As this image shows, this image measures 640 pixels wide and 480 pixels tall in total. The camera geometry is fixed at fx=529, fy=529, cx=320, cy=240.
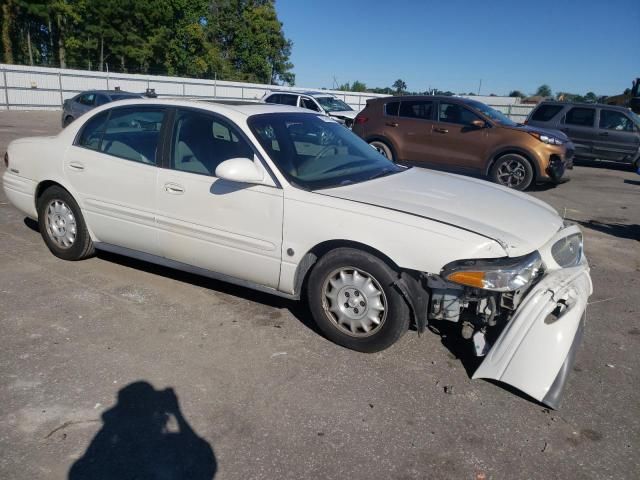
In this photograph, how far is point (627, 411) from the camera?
3045 millimetres

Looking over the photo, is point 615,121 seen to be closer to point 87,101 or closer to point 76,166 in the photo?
point 76,166

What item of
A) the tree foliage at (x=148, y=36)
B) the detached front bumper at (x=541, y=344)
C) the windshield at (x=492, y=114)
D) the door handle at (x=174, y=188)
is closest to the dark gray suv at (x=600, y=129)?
the windshield at (x=492, y=114)

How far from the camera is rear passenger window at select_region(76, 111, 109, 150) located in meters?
4.65

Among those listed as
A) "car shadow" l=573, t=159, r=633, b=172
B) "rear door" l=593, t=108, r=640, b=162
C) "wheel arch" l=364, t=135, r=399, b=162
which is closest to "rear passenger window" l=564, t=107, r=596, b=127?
"rear door" l=593, t=108, r=640, b=162

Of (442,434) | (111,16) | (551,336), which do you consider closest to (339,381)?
(442,434)

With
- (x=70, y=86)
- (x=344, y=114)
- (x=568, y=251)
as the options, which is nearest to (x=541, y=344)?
(x=568, y=251)

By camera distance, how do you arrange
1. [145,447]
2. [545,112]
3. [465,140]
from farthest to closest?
1. [545,112]
2. [465,140]
3. [145,447]

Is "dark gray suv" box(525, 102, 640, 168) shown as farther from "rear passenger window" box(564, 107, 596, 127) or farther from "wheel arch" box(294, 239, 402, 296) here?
"wheel arch" box(294, 239, 402, 296)

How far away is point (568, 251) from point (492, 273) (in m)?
0.92

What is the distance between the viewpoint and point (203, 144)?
4109 millimetres

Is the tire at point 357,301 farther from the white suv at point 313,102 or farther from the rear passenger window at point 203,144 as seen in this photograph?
the white suv at point 313,102

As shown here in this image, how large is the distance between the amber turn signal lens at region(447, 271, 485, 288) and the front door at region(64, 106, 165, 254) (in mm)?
2430

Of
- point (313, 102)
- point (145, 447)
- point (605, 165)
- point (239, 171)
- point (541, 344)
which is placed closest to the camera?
point (145, 447)

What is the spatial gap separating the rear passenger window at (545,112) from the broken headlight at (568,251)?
12.0m
